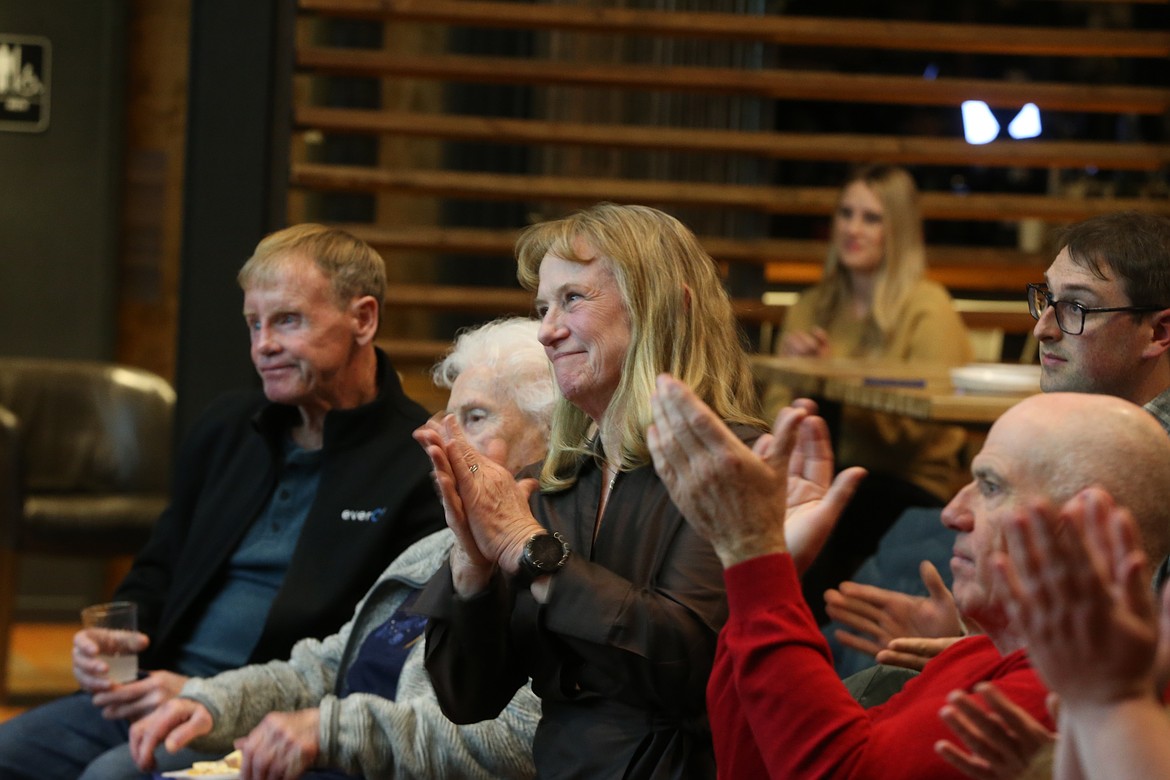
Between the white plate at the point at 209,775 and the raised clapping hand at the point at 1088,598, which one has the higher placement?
the raised clapping hand at the point at 1088,598

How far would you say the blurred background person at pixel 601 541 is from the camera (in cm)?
188

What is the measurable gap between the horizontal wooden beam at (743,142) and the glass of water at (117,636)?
2629 mm

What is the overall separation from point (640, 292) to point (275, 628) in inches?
44.5

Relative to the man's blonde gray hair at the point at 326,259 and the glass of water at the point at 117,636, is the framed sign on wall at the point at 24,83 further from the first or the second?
the glass of water at the point at 117,636

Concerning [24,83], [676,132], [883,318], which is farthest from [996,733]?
[24,83]

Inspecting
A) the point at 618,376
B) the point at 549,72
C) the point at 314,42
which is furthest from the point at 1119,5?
the point at 618,376

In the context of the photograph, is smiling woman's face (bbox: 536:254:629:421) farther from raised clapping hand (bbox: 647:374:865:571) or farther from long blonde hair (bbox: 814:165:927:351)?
long blonde hair (bbox: 814:165:927:351)

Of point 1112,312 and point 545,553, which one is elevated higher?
point 1112,312

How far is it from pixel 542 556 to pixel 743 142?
3870mm

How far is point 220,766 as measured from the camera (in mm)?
2480

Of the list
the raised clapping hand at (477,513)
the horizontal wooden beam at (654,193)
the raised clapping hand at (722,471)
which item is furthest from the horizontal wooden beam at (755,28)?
the raised clapping hand at (722,471)

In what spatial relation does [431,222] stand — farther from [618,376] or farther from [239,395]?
[618,376]

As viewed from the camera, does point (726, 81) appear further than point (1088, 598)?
Yes

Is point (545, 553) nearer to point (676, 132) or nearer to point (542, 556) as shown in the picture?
point (542, 556)
